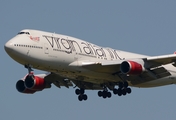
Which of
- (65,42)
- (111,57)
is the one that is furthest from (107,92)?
(65,42)

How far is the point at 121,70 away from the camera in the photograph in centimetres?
6094

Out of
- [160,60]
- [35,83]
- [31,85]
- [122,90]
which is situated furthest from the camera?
[35,83]

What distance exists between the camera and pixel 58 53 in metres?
59.4

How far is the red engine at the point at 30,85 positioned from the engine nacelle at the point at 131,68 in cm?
1025

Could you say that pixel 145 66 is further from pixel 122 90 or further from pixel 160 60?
pixel 122 90

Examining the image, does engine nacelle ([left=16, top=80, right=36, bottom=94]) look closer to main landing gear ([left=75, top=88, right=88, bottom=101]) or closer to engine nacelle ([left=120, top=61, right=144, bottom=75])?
main landing gear ([left=75, top=88, right=88, bottom=101])

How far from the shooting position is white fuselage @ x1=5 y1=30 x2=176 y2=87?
5806 cm

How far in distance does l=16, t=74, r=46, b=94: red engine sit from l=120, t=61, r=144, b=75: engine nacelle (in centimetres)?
1025

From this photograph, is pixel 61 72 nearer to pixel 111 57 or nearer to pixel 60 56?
pixel 60 56

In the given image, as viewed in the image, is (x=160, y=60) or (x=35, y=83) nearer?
(x=160, y=60)

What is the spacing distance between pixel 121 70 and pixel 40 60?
853cm

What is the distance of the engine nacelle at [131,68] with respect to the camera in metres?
60.2

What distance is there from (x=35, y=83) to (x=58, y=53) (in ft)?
27.9

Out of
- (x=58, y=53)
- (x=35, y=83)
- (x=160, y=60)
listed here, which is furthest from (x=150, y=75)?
(x=35, y=83)
